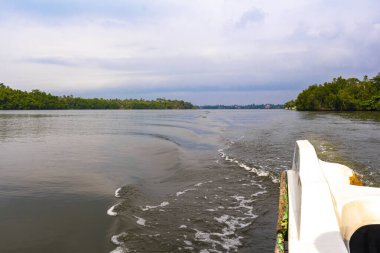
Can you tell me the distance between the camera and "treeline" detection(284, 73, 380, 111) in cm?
9350

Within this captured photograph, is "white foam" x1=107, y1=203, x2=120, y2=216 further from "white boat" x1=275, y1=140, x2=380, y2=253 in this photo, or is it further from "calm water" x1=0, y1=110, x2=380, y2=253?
"white boat" x1=275, y1=140, x2=380, y2=253

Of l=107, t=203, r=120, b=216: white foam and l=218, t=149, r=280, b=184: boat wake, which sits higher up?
l=218, t=149, r=280, b=184: boat wake

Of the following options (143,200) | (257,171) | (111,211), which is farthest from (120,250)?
(257,171)

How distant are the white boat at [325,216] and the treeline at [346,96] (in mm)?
94918

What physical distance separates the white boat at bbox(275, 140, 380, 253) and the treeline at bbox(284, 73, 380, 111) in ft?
311

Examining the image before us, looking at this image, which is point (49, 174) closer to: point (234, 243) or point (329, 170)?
point (234, 243)

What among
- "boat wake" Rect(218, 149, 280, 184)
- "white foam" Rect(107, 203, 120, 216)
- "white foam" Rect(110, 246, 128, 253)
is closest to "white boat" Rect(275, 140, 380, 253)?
"white foam" Rect(110, 246, 128, 253)

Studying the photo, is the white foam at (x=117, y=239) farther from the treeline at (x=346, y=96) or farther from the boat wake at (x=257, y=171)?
the treeline at (x=346, y=96)

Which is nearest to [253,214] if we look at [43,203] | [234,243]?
[234,243]

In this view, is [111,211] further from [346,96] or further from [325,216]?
[346,96]

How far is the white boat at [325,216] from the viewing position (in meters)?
2.59

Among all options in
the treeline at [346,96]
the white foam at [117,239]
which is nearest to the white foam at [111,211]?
the white foam at [117,239]

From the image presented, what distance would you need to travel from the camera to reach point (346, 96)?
98.0 m

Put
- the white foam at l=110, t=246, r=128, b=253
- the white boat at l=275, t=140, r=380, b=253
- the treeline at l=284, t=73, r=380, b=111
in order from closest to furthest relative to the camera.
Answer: the white boat at l=275, t=140, r=380, b=253
the white foam at l=110, t=246, r=128, b=253
the treeline at l=284, t=73, r=380, b=111
